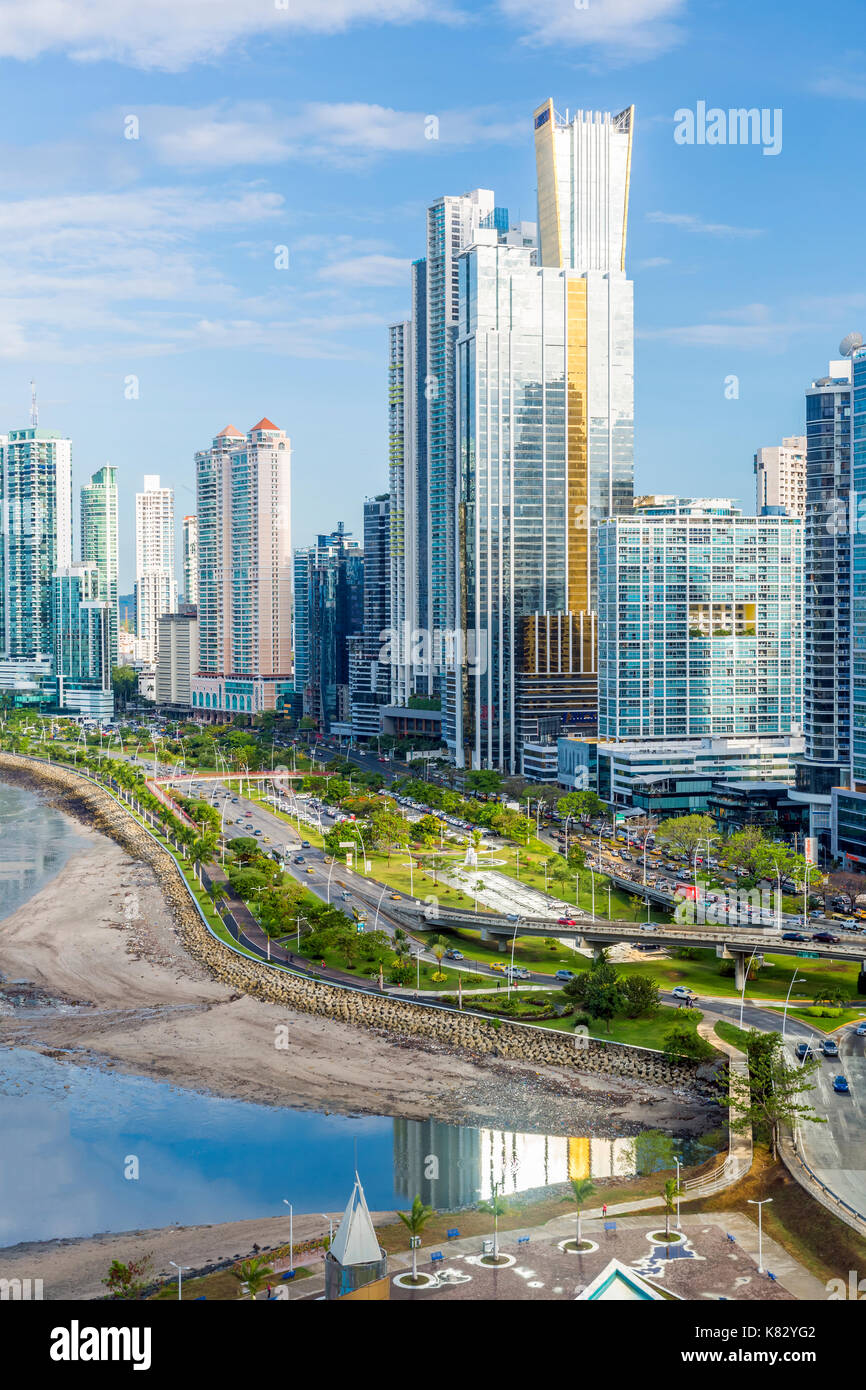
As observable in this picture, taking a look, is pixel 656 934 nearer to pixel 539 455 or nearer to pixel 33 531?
pixel 539 455

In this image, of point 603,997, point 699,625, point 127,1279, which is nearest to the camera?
point 127,1279

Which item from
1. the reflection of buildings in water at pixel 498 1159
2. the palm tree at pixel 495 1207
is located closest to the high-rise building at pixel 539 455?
the reflection of buildings in water at pixel 498 1159

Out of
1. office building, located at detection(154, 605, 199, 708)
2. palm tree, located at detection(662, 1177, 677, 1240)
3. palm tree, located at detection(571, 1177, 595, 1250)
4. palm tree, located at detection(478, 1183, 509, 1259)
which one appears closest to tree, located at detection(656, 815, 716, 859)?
palm tree, located at detection(571, 1177, 595, 1250)

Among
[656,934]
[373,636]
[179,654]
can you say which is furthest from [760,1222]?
[179,654]

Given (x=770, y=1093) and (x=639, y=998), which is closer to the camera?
(x=770, y=1093)

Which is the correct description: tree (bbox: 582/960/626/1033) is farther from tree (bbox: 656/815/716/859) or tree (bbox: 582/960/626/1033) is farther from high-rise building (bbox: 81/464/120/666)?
high-rise building (bbox: 81/464/120/666)
